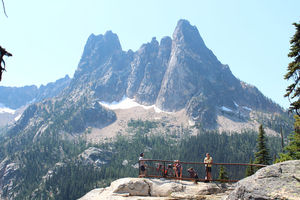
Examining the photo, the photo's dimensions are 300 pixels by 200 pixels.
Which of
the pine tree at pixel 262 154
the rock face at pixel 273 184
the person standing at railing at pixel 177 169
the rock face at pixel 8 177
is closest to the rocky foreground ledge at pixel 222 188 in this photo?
the rock face at pixel 273 184

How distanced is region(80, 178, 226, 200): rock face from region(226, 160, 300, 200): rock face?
5.85 m

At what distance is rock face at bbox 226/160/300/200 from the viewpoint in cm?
1206

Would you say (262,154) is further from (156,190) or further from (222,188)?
(156,190)

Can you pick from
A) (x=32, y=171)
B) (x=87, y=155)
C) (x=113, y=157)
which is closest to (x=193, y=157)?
(x=113, y=157)

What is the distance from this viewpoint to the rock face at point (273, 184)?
12062 mm

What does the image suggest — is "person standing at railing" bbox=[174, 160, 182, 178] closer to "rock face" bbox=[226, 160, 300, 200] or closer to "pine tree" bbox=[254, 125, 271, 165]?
"rock face" bbox=[226, 160, 300, 200]

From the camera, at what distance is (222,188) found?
20.5 m

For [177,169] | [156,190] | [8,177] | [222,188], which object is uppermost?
[177,169]

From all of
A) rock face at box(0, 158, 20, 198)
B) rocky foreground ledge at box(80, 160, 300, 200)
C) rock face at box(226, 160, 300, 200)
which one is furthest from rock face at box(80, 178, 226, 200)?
rock face at box(0, 158, 20, 198)

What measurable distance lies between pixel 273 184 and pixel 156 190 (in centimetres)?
993

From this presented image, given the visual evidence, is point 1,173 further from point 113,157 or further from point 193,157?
point 193,157

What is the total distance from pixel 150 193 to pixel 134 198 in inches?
71.5

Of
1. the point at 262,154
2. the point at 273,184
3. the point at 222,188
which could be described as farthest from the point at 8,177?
the point at 273,184

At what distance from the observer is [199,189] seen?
781 inches
